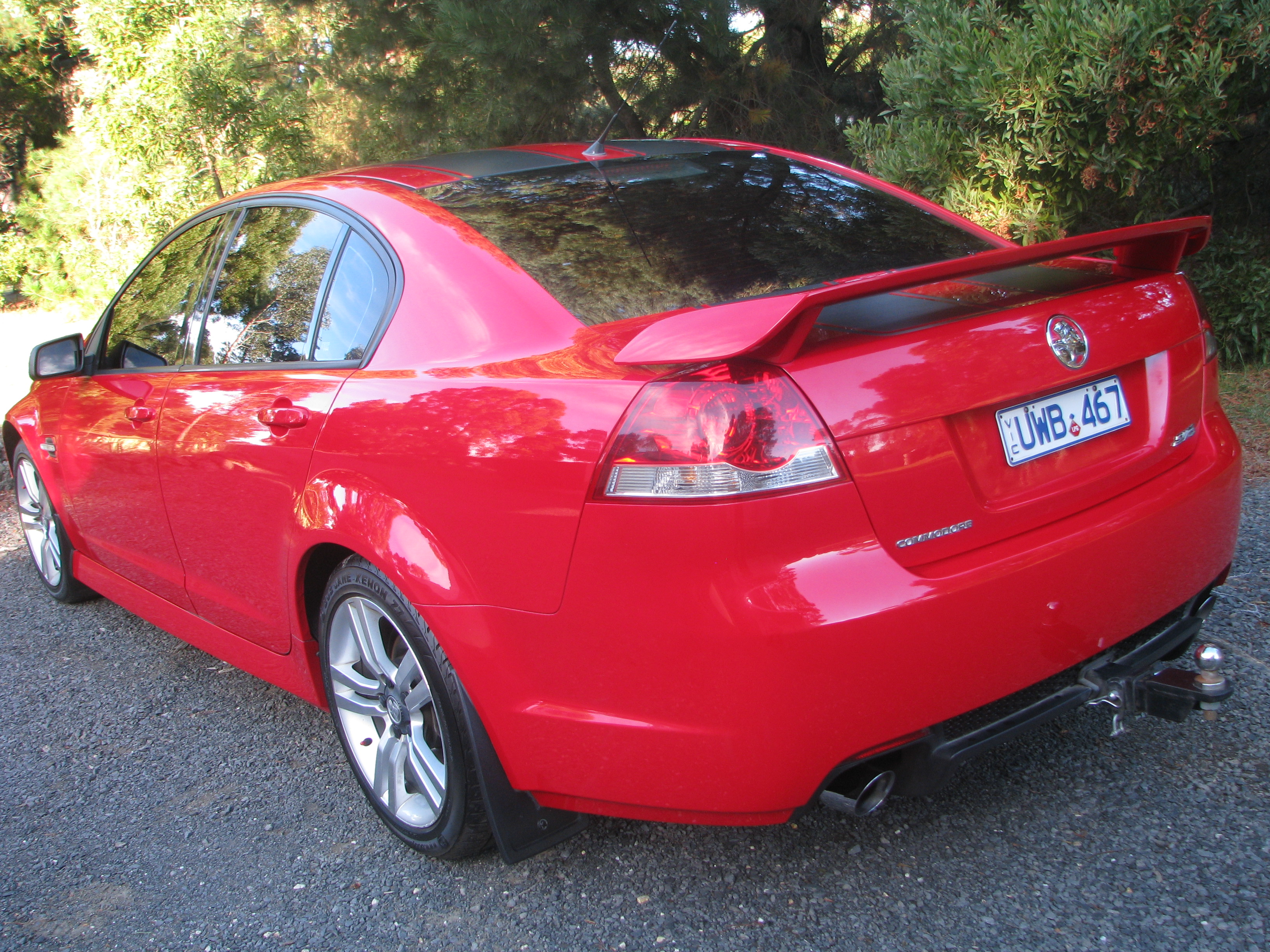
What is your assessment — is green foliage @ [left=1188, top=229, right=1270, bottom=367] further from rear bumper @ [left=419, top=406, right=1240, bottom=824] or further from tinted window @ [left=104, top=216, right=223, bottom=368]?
tinted window @ [left=104, top=216, right=223, bottom=368]

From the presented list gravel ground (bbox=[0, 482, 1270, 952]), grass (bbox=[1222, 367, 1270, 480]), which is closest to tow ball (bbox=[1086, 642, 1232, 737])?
gravel ground (bbox=[0, 482, 1270, 952])

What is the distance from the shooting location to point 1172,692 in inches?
81.9

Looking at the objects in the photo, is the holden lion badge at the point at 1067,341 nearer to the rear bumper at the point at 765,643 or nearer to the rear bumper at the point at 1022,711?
the rear bumper at the point at 765,643

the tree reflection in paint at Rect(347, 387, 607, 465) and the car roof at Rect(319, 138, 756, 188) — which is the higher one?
the car roof at Rect(319, 138, 756, 188)

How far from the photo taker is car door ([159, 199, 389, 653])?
2516mm

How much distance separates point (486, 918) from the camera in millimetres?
2215

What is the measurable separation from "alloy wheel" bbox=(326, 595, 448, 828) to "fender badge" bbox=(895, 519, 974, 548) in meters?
1.05

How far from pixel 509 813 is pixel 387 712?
1.63ft

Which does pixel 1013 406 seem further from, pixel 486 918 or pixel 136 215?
pixel 136 215

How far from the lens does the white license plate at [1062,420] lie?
6.29ft

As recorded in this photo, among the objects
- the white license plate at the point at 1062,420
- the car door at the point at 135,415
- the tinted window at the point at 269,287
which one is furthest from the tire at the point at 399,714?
the white license plate at the point at 1062,420

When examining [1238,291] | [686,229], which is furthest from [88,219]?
[686,229]

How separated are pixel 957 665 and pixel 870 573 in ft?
0.81

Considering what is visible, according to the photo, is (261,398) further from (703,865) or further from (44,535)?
(44,535)
